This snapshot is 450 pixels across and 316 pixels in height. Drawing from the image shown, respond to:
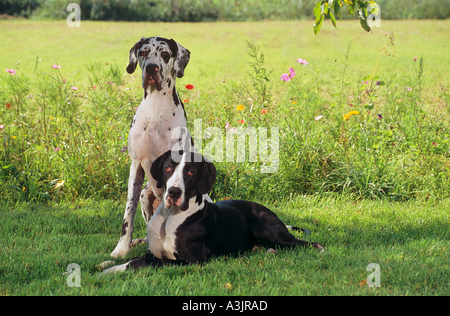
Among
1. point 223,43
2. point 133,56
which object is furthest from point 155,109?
point 223,43

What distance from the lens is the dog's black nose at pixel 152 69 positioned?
383 centimetres

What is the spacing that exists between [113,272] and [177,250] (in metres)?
0.54

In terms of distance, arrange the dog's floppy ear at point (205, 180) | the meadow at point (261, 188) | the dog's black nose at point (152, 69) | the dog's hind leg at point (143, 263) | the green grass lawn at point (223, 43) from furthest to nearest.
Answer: the green grass lawn at point (223, 43) → the dog's black nose at point (152, 69) → the dog's floppy ear at point (205, 180) → the dog's hind leg at point (143, 263) → the meadow at point (261, 188)

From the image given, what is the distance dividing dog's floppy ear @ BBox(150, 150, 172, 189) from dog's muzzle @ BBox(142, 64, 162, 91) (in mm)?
656

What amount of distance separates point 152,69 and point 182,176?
1.02 meters

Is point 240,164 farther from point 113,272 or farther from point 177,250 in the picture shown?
point 113,272

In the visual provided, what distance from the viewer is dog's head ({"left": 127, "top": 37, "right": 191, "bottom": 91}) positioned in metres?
3.88

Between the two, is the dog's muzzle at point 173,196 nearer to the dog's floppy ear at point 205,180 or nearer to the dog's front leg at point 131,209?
the dog's floppy ear at point 205,180

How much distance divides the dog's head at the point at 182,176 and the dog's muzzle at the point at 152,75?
66 centimetres

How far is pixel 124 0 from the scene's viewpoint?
1282 inches

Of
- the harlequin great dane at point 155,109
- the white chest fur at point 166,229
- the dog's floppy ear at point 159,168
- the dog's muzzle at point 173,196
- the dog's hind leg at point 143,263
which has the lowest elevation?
the dog's hind leg at point 143,263

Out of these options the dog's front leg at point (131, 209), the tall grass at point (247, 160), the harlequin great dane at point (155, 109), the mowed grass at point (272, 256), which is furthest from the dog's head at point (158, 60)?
the tall grass at point (247, 160)

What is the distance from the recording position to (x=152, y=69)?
3.84 m

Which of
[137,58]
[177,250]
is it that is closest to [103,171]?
[137,58]
